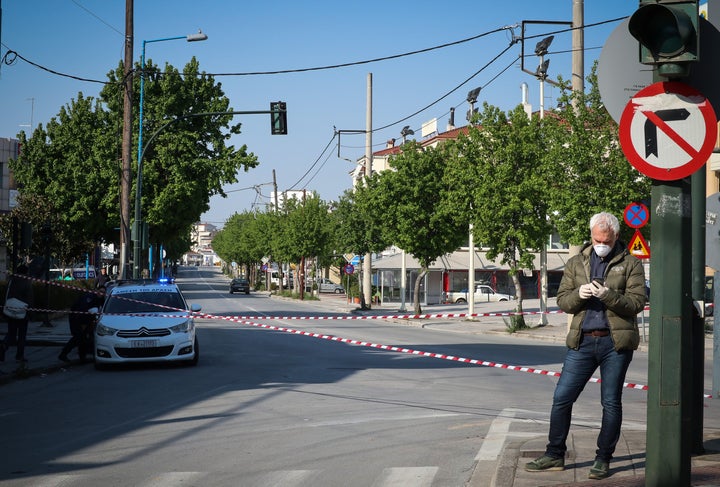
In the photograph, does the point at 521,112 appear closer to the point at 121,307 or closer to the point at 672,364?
the point at 121,307

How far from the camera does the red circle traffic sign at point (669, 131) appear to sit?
4816 mm

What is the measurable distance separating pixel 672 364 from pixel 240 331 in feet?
78.7

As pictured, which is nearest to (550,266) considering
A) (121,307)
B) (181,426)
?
(121,307)

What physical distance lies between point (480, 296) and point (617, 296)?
5643 centimetres

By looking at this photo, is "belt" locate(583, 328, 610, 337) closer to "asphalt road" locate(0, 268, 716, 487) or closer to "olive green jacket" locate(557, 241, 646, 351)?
"olive green jacket" locate(557, 241, 646, 351)

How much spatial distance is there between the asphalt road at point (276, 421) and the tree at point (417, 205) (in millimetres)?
23620

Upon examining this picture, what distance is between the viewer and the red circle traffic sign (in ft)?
15.8

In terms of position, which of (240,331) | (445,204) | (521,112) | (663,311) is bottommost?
(240,331)

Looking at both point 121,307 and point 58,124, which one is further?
point 58,124

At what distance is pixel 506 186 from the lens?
3117 cm

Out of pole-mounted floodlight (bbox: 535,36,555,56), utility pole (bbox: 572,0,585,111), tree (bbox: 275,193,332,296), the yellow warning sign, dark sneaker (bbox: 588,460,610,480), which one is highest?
pole-mounted floodlight (bbox: 535,36,555,56)

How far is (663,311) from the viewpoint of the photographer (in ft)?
15.9

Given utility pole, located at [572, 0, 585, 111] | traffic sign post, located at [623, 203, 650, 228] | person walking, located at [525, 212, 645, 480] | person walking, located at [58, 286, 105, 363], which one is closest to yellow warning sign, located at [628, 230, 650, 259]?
traffic sign post, located at [623, 203, 650, 228]

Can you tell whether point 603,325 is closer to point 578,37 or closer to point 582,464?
point 582,464
